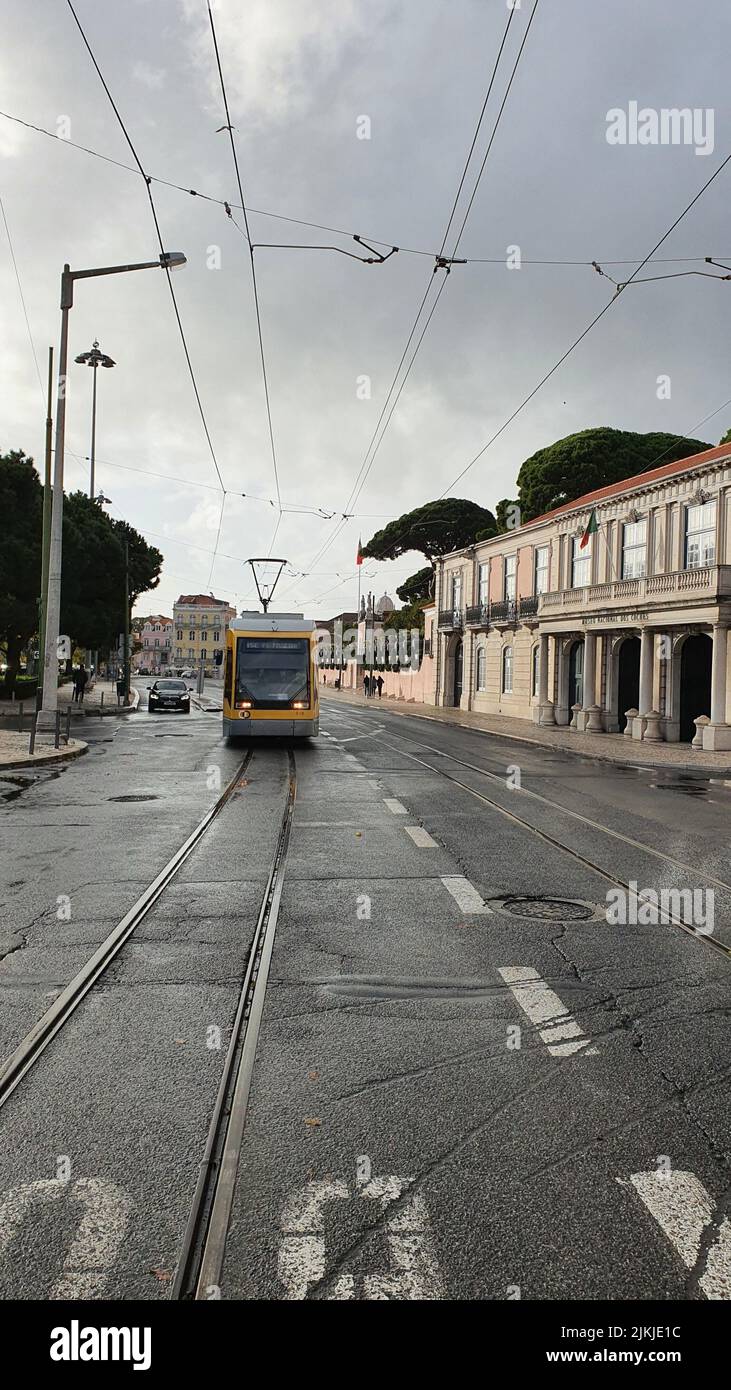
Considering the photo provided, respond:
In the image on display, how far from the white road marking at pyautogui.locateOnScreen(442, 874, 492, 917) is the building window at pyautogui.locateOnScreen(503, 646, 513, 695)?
39349 mm

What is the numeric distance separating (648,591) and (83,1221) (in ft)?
100

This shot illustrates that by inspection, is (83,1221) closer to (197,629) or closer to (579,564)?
(579,564)

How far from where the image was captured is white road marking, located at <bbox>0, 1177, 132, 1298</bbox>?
2975mm

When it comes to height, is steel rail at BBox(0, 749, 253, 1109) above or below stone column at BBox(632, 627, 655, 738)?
below

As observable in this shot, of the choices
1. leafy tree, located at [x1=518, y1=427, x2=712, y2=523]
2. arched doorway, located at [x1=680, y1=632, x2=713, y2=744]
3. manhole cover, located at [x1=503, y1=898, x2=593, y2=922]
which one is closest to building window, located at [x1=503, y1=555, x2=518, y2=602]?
arched doorway, located at [x1=680, y1=632, x2=713, y2=744]

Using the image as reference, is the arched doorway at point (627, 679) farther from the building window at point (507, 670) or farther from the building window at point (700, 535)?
the building window at point (507, 670)

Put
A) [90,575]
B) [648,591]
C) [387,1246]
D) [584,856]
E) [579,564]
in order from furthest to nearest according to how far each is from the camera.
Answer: [90,575] < [579,564] < [648,591] < [584,856] < [387,1246]

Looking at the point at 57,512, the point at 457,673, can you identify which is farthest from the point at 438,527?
the point at 57,512

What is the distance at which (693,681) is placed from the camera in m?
32.0

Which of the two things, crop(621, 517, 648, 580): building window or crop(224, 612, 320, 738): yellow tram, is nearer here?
crop(224, 612, 320, 738): yellow tram

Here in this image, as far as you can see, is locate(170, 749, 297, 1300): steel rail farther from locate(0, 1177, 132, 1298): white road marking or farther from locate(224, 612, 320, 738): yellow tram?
locate(224, 612, 320, 738): yellow tram

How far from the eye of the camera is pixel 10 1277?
298 cm
